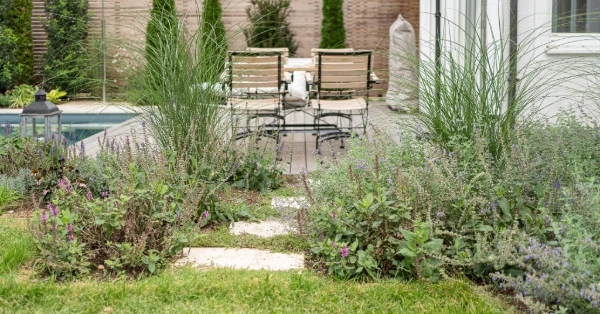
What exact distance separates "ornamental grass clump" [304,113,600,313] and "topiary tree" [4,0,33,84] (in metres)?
9.58

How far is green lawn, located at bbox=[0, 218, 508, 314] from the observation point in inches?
109

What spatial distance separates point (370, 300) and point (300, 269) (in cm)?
49

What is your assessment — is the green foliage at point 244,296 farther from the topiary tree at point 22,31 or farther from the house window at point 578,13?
the topiary tree at point 22,31

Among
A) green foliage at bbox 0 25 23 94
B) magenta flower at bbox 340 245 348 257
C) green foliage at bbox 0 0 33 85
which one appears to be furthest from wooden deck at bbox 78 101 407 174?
green foliage at bbox 0 0 33 85

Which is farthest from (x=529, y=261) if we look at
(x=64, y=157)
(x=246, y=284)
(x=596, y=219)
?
(x=64, y=157)

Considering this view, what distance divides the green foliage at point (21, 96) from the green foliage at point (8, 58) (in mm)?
189

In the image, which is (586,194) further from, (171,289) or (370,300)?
(171,289)

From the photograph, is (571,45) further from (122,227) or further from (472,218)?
(122,227)

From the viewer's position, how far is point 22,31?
11.8 m

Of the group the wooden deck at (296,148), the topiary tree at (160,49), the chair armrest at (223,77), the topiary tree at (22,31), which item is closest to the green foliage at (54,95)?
the topiary tree at (22,31)

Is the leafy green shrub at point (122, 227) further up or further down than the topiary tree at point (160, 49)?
further down

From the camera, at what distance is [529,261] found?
2.78 meters

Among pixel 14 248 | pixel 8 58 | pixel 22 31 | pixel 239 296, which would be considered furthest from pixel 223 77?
pixel 22 31

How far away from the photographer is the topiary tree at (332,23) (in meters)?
11.7
